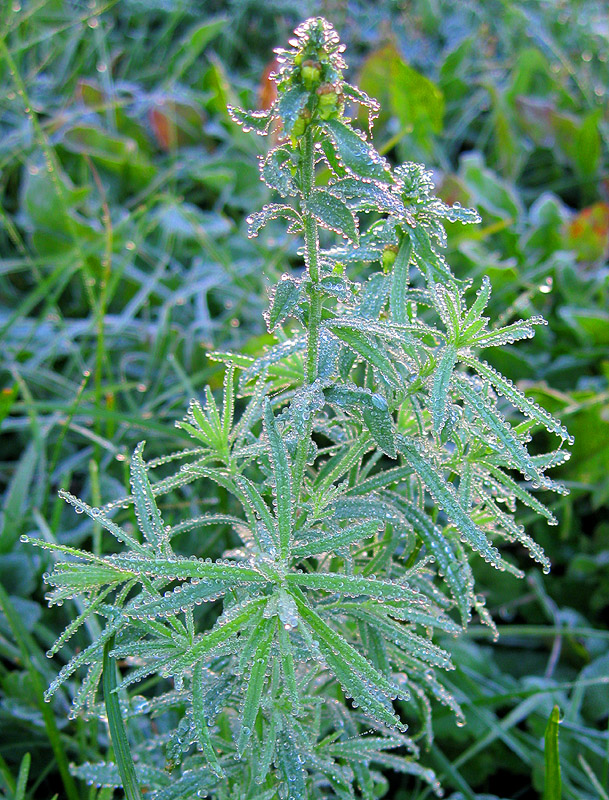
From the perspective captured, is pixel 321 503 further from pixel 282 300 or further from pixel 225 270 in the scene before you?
pixel 225 270

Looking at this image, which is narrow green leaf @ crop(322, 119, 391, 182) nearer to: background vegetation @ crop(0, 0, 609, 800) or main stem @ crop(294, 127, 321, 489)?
main stem @ crop(294, 127, 321, 489)

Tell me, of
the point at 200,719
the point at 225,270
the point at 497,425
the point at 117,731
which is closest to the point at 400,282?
the point at 497,425

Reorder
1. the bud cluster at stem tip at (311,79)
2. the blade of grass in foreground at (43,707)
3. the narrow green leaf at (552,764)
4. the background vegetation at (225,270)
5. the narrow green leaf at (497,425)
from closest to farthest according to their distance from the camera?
1. the bud cluster at stem tip at (311,79)
2. the narrow green leaf at (497,425)
3. the narrow green leaf at (552,764)
4. the blade of grass in foreground at (43,707)
5. the background vegetation at (225,270)

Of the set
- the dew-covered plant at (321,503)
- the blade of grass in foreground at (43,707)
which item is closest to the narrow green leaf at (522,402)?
the dew-covered plant at (321,503)

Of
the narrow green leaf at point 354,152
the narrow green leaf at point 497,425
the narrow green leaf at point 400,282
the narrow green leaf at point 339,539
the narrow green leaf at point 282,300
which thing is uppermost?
the narrow green leaf at point 354,152

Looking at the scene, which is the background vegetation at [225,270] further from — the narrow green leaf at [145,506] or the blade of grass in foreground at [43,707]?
the narrow green leaf at [145,506]

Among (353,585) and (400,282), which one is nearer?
(353,585)

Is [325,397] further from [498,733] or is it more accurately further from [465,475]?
[498,733]

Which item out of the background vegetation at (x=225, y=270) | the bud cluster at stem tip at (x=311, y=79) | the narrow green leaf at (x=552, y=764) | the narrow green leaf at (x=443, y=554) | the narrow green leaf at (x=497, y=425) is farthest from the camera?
the background vegetation at (x=225, y=270)
